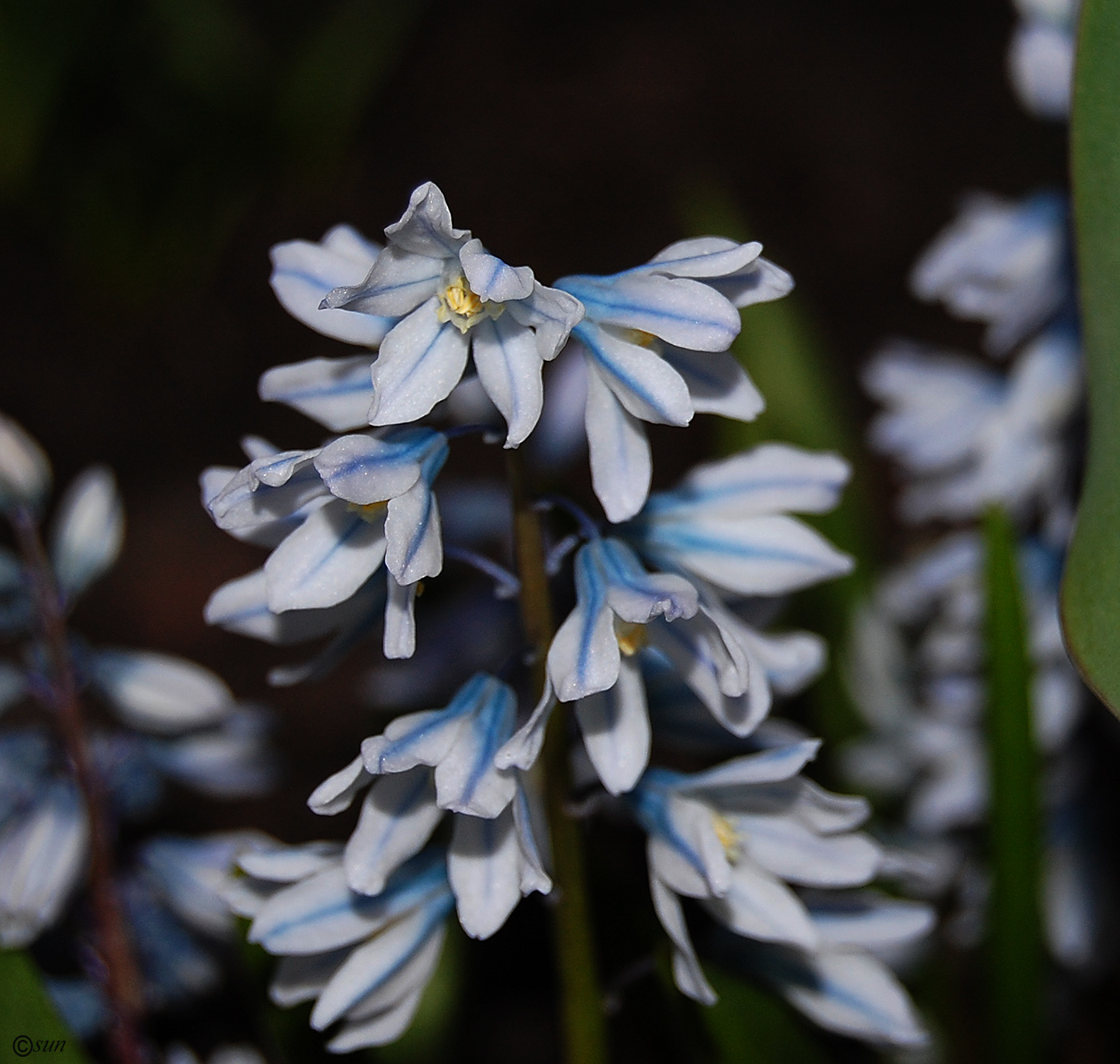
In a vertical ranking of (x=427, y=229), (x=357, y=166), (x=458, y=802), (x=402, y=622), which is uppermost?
(x=357, y=166)

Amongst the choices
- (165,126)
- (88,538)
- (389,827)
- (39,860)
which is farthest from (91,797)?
(165,126)

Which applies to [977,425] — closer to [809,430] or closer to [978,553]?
[978,553]

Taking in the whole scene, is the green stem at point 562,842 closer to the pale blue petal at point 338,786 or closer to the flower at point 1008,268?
the pale blue petal at point 338,786

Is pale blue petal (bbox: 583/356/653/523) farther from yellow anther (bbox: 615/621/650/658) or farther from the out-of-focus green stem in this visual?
the out-of-focus green stem

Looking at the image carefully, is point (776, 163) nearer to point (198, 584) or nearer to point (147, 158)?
point (147, 158)

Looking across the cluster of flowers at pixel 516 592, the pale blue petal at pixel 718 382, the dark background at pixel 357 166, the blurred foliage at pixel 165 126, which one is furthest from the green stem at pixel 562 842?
the blurred foliage at pixel 165 126
